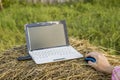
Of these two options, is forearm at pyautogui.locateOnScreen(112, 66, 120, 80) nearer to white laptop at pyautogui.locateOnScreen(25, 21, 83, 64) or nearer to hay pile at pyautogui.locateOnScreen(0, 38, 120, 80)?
hay pile at pyautogui.locateOnScreen(0, 38, 120, 80)

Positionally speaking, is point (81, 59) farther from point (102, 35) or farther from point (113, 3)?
point (113, 3)

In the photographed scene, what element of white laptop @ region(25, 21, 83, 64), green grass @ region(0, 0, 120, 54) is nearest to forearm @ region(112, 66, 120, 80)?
white laptop @ region(25, 21, 83, 64)

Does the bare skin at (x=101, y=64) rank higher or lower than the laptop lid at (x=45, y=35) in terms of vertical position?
lower

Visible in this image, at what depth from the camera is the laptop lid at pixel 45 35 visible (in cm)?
236

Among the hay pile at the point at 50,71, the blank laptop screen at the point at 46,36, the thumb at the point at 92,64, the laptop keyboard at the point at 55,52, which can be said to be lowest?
the hay pile at the point at 50,71

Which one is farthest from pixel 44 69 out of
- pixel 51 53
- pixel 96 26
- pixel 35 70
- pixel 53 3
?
pixel 53 3

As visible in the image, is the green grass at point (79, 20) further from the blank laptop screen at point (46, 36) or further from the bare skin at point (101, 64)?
the bare skin at point (101, 64)

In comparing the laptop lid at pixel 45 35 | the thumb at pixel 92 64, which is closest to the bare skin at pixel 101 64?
the thumb at pixel 92 64

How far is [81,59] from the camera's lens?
219 cm

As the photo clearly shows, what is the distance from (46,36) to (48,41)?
0.17ft

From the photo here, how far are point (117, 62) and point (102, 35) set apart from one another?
189cm

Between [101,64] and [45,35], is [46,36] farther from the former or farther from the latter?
[101,64]

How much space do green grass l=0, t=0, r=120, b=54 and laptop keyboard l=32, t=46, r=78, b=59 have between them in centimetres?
140

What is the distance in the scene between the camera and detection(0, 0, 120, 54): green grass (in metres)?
4.02
